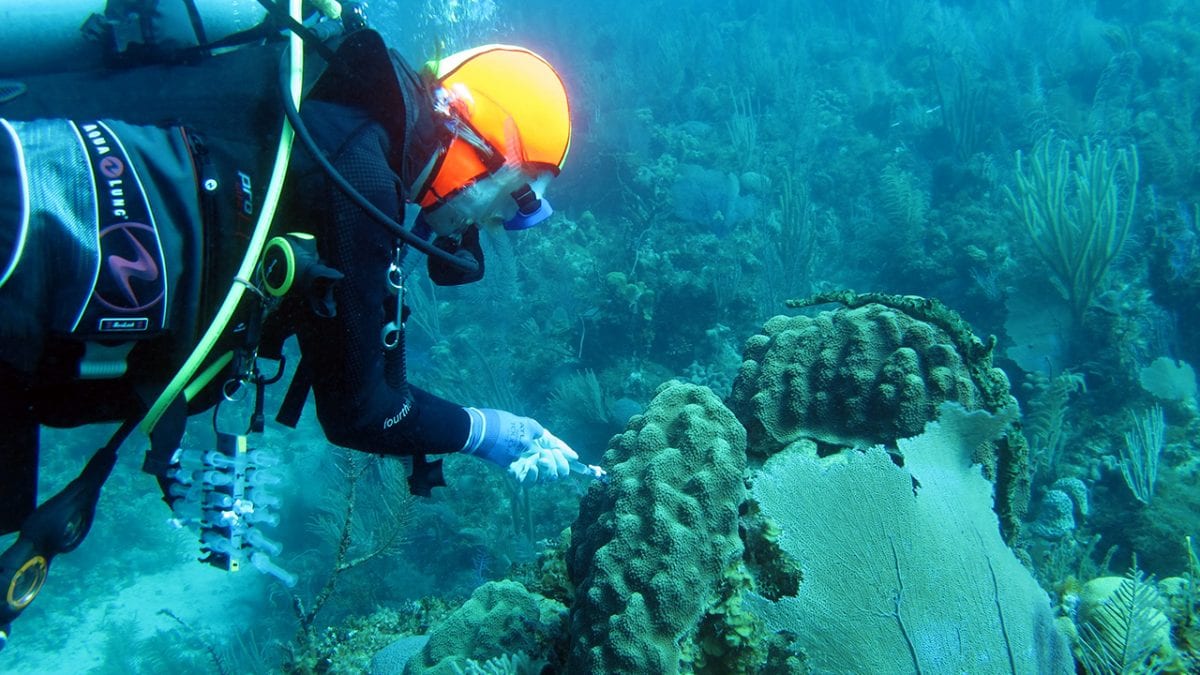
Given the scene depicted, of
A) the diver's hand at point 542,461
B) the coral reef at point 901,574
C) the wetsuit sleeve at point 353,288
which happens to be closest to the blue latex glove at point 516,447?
the diver's hand at point 542,461

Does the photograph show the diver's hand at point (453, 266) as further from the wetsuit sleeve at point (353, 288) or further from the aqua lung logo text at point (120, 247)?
the aqua lung logo text at point (120, 247)

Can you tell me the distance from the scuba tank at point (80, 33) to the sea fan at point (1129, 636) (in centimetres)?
401

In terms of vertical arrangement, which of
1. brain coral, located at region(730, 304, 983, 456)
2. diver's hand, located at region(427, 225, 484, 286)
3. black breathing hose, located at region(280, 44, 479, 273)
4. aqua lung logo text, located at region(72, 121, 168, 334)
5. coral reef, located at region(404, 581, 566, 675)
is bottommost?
coral reef, located at region(404, 581, 566, 675)

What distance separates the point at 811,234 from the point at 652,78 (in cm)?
745

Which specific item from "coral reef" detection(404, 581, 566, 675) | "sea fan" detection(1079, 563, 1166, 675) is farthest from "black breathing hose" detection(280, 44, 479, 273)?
"sea fan" detection(1079, 563, 1166, 675)

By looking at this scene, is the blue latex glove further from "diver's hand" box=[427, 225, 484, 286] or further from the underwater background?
"diver's hand" box=[427, 225, 484, 286]

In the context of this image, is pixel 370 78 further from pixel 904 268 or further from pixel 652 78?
pixel 652 78

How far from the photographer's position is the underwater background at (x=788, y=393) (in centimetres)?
240

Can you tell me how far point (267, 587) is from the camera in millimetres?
8414

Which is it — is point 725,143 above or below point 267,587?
above

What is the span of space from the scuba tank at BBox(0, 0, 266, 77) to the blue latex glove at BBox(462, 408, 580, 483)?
1.64 metres

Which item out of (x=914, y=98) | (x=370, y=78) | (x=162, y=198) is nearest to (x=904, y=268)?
(x=914, y=98)

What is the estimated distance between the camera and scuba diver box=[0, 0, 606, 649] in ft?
4.71

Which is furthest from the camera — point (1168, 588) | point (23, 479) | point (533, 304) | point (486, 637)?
point (533, 304)
